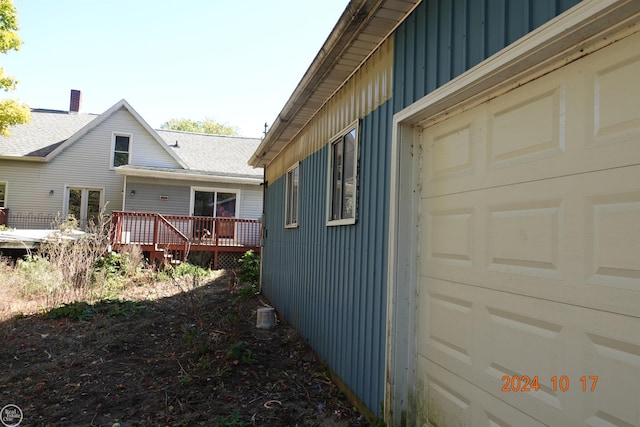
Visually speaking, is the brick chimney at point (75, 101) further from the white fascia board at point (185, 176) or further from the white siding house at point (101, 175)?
the white fascia board at point (185, 176)

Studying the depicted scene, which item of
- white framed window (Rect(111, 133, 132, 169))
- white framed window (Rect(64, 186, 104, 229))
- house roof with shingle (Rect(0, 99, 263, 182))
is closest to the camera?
house roof with shingle (Rect(0, 99, 263, 182))

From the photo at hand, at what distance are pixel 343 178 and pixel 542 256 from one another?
278 centimetres

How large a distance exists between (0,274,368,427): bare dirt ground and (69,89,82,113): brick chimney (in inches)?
701

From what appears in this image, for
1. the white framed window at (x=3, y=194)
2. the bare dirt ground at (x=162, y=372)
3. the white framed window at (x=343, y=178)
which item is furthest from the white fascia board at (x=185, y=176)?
the white framed window at (x=343, y=178)

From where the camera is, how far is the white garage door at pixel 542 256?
1.51 metres

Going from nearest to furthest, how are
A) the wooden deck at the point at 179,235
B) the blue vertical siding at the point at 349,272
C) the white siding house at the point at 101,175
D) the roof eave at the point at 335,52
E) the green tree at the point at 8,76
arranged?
the roof eave at the point at 335,52
the blue vertical siding at the point at 349,272
the green tree at the point at 8,76
the wooden deck at the point at 179,235
the white siding house at the point at 101,175

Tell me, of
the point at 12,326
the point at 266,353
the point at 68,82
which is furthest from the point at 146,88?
the point at 266,353

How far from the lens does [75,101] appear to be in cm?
2122

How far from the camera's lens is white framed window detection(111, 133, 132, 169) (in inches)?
687

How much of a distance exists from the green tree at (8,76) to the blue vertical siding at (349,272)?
10866mm

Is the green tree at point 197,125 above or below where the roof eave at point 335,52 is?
above

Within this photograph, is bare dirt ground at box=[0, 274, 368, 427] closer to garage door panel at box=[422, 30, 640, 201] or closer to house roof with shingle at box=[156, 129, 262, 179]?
garage door panel at box=[422, 30, 640, 201]

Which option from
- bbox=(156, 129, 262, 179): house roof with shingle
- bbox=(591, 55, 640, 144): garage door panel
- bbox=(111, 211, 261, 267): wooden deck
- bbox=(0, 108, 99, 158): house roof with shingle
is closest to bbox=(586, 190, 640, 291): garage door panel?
bbox=(591, 55, 640, 144): garage door panel

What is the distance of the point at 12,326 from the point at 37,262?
265cm
